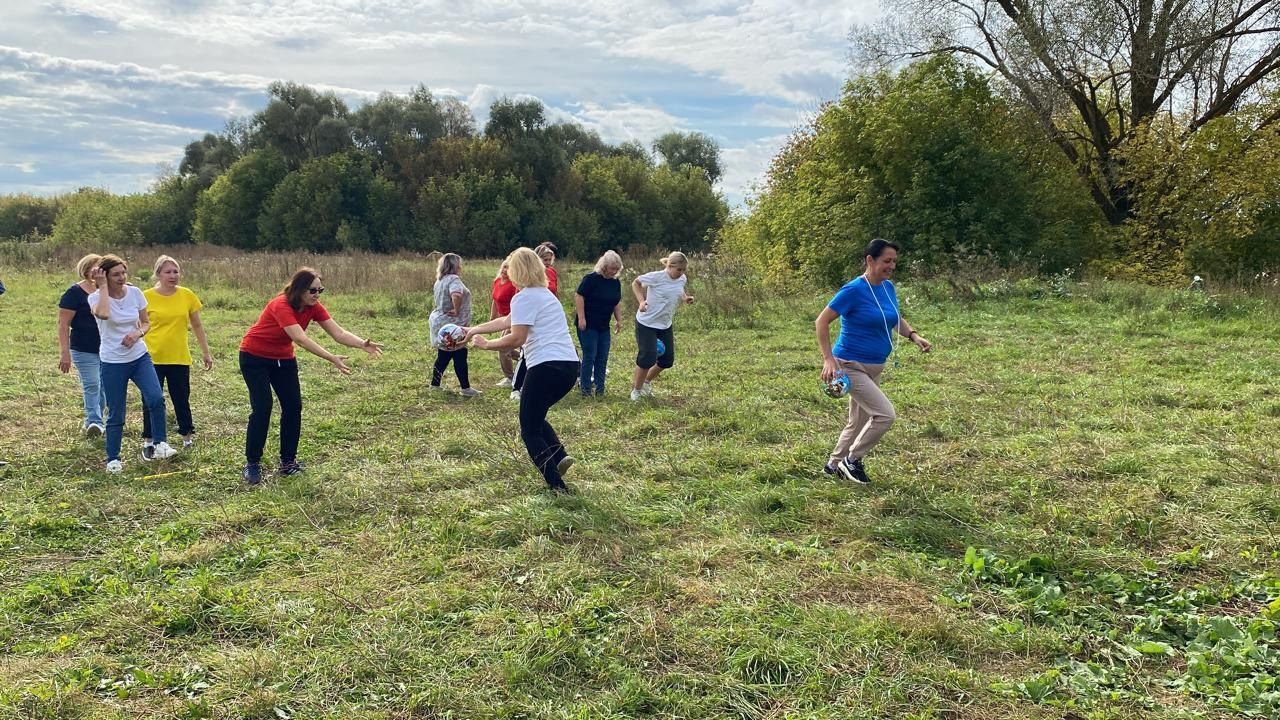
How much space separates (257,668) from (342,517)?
74.5 inches

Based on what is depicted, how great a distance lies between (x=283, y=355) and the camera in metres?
5.69

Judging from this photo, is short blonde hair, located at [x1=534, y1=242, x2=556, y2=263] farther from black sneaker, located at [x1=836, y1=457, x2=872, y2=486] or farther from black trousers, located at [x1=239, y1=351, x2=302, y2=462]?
black sneaker, located at [x1=836, y1=457, x2=872, y2=486]

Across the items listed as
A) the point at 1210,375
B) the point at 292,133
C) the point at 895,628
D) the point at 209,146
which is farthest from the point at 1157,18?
the point at 209,146

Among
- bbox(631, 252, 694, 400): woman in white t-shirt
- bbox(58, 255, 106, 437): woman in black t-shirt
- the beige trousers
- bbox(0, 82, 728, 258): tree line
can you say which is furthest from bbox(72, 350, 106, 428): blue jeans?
bbox(0, 82, 728, 258): tree line

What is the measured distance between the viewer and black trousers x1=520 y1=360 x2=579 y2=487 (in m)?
5.13

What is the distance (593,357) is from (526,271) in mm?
3562

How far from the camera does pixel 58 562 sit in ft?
14.2

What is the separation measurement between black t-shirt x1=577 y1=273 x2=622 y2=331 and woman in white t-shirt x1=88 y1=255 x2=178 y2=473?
4.19 metres

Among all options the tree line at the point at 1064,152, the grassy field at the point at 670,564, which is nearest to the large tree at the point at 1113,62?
the tree line at the point at 1064,152

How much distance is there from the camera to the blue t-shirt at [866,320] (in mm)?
5297

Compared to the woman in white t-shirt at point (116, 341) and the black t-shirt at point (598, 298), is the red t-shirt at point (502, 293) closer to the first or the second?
the black t-shirt at point (598, 298)

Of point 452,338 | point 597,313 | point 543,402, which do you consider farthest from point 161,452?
point 597,313

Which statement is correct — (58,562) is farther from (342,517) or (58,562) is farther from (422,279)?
(422,279)

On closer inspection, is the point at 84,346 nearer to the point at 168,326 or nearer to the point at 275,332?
the point at 168,326
